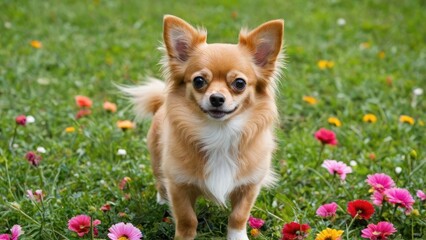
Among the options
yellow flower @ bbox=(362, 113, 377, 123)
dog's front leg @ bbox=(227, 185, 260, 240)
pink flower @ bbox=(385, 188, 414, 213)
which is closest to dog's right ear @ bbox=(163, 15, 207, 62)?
dog's front leg @ bbox=(227, 185, 260, 240)

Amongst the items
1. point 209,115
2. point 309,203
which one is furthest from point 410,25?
point 209,115

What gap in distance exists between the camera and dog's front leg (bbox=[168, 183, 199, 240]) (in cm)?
312

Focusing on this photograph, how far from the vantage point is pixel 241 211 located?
3.18m

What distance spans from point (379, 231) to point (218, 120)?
95cm

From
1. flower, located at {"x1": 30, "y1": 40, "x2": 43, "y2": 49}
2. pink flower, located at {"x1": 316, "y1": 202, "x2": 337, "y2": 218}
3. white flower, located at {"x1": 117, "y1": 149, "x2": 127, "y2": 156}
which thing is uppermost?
pink flower, located at {"x1": 316, "y1": 202, "x2": 337, "y2": 218}

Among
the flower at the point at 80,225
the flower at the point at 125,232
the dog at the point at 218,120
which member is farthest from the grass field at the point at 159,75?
the flower at the point at 125,232

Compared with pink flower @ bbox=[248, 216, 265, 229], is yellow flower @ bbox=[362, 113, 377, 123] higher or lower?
lower

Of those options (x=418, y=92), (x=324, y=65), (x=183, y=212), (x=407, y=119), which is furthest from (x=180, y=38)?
(x=324, y=65)

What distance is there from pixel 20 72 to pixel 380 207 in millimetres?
3369

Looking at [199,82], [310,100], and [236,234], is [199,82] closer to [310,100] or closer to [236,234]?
[236,234]

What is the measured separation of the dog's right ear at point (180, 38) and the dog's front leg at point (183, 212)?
67 cm

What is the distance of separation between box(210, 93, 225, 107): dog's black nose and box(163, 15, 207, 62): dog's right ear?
0.38 meters

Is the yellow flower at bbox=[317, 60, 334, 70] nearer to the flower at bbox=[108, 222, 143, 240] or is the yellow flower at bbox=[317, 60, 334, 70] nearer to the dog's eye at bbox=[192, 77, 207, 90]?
the dog's eye at bbox=[192, 77, 207, 90]

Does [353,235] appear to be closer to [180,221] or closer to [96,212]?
[180,221]
